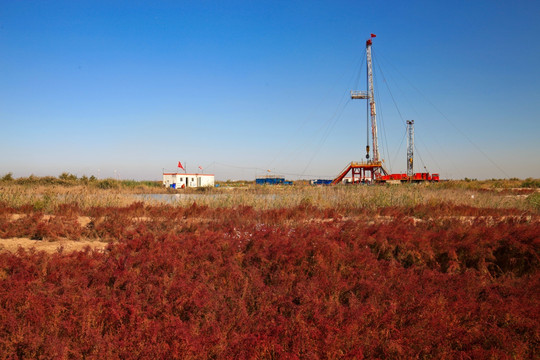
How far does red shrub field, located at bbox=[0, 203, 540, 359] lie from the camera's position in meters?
3.81

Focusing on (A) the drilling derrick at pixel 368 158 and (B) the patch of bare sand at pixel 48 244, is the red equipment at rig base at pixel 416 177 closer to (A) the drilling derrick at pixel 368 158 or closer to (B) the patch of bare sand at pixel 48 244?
(A) the drilling derrick at pixel 368 158

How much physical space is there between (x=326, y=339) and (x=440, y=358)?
1248mm

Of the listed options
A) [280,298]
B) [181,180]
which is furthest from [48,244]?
[181,180]

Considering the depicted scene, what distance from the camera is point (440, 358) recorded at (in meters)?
3.72

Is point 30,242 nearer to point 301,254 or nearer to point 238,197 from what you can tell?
point 301,254

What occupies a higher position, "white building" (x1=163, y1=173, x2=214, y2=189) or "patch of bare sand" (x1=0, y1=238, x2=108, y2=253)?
"white building" (x1=163, y1=173, x2=214, y2=189)

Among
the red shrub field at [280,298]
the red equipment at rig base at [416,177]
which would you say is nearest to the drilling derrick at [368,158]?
the red equipment at rig base at [416,177]

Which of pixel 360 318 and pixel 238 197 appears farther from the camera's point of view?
pixel 238 197

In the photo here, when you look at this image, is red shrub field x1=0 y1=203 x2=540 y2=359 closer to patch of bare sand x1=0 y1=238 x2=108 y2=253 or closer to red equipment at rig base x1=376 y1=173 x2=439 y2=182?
patch of bare sand x1=0 y1=238 x2=108 y2=253

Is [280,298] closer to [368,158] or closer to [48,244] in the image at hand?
[48,244]

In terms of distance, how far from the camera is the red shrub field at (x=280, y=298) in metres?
3.81

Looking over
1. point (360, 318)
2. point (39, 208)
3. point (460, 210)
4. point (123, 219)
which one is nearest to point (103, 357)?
point (360, 318)

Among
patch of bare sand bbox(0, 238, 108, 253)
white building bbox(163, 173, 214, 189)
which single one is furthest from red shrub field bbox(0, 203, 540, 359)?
white building bbox(163, 173, 214, 189)

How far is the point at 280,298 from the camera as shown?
16.1 ft
